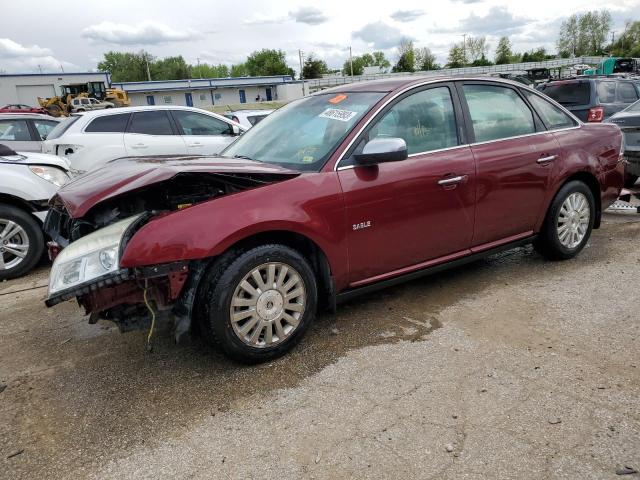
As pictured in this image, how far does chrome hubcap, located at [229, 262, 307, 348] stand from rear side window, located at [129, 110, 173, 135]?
6.25m

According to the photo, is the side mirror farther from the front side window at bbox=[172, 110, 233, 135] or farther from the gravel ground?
the front side window at bbox=[172, 110, 233, 135]

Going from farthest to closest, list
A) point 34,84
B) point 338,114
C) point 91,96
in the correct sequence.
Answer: point 34,84, point 91,96, point 338,114

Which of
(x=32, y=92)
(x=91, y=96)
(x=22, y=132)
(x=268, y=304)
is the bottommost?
(x=268, y=304)

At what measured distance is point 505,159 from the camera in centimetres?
413

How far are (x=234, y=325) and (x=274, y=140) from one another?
5.23ft

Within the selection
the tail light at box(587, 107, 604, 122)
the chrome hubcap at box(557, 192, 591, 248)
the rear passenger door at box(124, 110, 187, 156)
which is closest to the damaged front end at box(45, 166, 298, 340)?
the chrome hubcap at box(557, 192, 591, 248)

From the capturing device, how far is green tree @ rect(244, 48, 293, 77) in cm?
11062

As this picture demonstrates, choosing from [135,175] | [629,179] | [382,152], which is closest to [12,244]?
[135,175]

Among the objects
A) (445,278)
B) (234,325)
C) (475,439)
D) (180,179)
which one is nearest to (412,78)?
(445,278)

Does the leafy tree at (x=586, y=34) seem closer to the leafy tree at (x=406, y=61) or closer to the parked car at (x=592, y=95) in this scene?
the leafy tree at (x=406, y=61)

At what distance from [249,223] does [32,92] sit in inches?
2589

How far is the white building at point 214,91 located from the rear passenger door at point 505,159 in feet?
210

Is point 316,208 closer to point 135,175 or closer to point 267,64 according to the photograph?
point 135,175

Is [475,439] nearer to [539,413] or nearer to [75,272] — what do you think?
[539,413]
